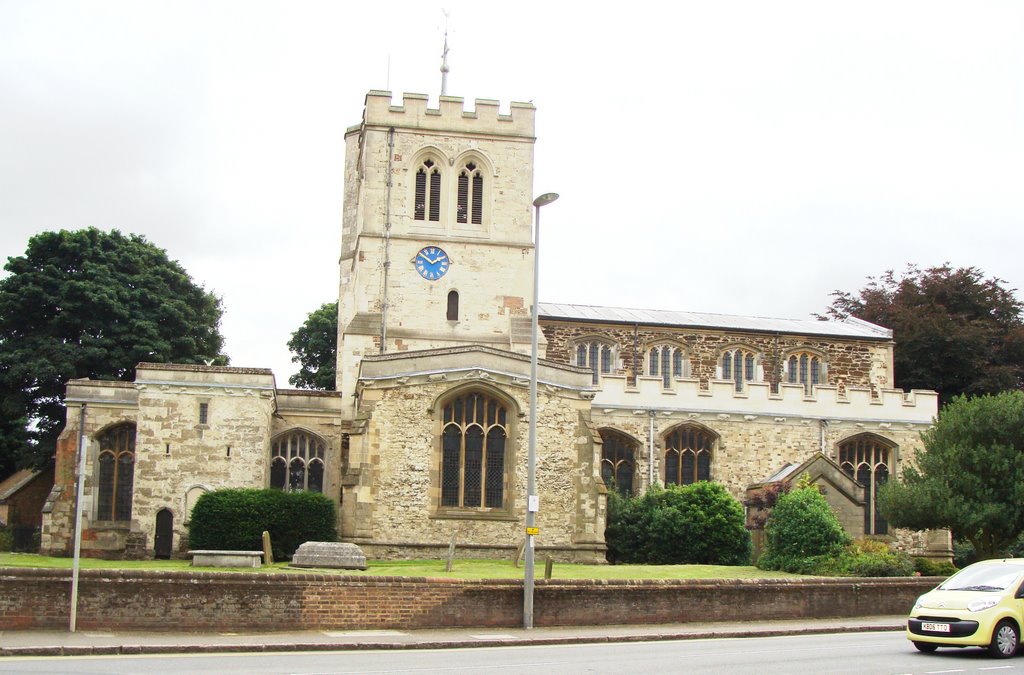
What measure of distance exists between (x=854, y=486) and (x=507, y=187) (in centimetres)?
1602

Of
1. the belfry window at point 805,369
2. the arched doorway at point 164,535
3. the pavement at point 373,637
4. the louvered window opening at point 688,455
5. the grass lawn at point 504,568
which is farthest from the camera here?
the belfry window at point 805,369

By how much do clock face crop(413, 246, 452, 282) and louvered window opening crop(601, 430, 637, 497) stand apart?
8.10m

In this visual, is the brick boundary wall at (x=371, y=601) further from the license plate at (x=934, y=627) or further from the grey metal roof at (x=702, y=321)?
the grey metal roof at (x=702, y=321)

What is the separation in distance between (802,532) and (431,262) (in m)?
17.2

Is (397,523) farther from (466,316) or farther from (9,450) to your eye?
(9,450)

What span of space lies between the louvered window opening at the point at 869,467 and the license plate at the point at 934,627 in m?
25.4

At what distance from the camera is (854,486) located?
39.4 metres

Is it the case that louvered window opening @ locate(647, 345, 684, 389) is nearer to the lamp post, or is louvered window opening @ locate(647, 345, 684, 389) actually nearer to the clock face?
the clock face

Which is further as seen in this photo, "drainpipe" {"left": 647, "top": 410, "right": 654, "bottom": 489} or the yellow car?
"drainpipe" {"left": 647, "top": 410, "right": 654, "bottom": 489}

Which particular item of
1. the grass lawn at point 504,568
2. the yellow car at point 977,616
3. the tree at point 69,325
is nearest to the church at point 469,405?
the grass lawn at point 504,568

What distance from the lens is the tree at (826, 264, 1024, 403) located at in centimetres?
5256

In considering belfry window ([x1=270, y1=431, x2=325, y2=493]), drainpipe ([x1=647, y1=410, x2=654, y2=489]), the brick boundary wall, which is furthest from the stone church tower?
the brick boundary wall

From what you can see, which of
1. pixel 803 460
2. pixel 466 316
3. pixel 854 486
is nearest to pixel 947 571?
pixel 854 486

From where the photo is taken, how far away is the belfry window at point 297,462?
3959cm
